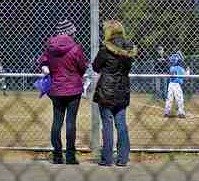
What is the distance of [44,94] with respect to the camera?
338 inches

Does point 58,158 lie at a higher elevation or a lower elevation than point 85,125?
higher

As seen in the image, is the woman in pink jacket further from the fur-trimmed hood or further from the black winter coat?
the fur-trimmed hood

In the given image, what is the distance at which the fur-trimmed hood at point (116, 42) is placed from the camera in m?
8.21

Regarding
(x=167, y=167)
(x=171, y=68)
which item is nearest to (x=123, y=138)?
(x=167, y=167)

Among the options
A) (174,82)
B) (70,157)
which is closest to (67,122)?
(70,157)

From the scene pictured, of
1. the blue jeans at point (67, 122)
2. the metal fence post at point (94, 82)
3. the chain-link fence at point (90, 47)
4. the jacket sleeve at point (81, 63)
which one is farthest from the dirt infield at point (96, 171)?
the jacket sleeve at point (81, 63)

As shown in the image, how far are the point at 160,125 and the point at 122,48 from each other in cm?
216

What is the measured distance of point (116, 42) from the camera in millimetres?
8266

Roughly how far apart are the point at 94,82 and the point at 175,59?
3.84 feet

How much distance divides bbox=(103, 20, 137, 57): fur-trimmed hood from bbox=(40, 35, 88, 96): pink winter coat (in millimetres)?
331

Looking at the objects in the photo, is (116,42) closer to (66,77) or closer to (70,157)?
(66,77)

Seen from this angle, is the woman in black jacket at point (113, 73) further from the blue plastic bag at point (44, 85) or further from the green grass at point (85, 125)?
the green grass at point (85, 125)

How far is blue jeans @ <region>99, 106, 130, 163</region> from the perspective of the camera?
27.5ft

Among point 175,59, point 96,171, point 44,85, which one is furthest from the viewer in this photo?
point 175,59
